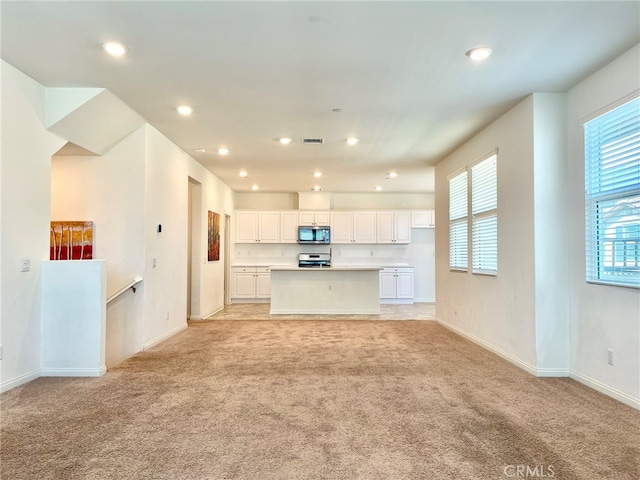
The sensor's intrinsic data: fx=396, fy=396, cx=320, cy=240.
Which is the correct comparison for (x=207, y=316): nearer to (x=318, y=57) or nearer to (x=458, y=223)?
(x=458, y=223)

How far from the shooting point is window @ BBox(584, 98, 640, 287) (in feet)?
9.82

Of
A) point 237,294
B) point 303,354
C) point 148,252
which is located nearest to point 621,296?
point 303,354

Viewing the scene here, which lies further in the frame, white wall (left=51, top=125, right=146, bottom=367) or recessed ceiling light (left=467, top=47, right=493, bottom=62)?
white wall (left=51, top=125, right=146, bottom=367)

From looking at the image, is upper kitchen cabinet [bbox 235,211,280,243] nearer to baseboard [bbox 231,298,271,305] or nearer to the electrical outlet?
baseboard [bbox 231,298,271,305]

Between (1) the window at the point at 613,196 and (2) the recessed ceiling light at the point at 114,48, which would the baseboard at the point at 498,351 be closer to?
(1) the window at the point at 613,196

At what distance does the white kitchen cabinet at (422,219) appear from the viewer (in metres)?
9.69

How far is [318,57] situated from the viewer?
123 inches

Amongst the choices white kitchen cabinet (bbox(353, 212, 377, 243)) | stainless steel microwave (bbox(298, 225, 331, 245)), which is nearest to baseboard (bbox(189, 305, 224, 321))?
stainless steel microwave (bbox(298, 225, 331, 245))

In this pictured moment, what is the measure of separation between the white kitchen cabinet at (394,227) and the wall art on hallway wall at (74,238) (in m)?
6.47

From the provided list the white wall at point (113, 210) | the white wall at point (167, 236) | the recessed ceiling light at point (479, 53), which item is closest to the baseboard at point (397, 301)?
the white wall at point (167, 236)

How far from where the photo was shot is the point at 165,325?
5.36m

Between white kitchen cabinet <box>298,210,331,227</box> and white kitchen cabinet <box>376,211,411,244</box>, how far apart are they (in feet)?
4.08

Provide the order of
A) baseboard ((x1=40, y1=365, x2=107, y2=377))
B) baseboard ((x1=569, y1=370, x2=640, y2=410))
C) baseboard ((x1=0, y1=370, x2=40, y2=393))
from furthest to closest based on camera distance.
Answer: baseboard ((x1=40, y1=365, x2=107, y2=377)) → baseboard ((x1=0, y1=370, x2=40, y2=393)) → baseboard ((x1=569, y1=370, x2=640, y2=410))

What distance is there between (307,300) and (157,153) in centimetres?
389
